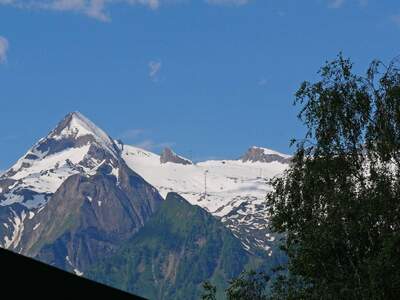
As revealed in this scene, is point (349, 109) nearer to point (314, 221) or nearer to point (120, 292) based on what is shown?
point (314, 221)

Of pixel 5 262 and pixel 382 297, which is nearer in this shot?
pixel 5 262

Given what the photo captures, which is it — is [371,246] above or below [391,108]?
below

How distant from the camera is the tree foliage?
50.4m

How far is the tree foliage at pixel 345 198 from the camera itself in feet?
165

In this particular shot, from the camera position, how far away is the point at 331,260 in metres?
53.8

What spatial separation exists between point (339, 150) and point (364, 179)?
244cm

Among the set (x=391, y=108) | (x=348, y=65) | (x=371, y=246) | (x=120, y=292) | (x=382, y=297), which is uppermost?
(x=348, y=65)

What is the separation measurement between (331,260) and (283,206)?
7143 mm

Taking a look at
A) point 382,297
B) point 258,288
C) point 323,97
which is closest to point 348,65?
point 323,97

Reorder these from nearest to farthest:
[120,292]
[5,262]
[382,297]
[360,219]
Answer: [5,262] < [120,292] < [382,297] < [360,219]

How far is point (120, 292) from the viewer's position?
1755 cm

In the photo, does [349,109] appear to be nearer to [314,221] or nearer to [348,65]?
[348,65]

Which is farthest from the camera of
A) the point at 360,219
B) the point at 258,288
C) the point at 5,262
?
the point at 258,288

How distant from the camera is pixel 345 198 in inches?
2053
